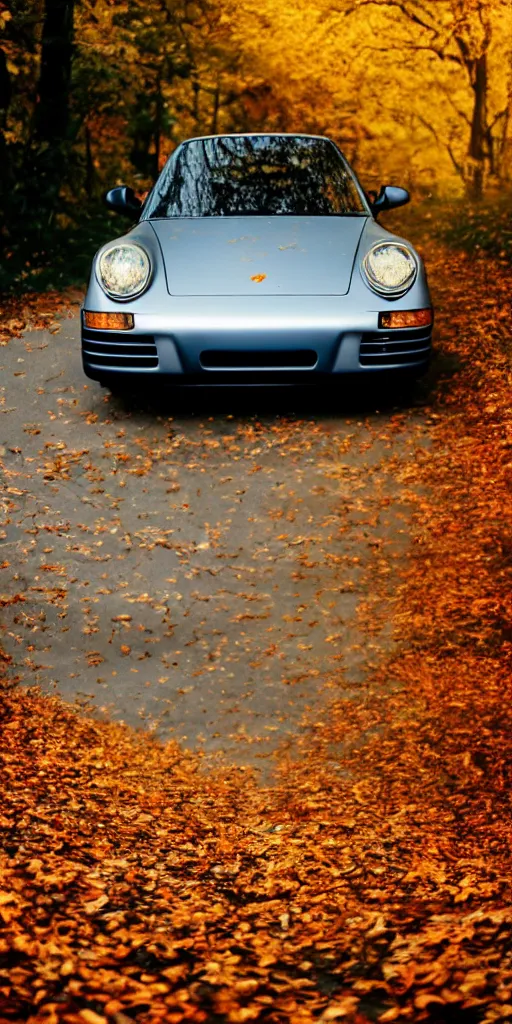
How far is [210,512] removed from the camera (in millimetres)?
6082

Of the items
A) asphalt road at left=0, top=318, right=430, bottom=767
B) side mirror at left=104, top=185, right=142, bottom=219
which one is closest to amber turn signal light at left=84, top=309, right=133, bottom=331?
asphalt road at left=0, top=318, right=430, bottom=767

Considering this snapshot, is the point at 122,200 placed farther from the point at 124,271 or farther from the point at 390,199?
the point at 390,199

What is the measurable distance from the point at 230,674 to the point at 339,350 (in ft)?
8.74

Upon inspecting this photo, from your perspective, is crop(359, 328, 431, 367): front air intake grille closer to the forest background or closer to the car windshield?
the car windshield

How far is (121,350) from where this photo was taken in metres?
6.85

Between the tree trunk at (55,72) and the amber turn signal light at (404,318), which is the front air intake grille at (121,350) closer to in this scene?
the amber turn signal light at (404,318)

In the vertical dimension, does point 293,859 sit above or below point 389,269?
below

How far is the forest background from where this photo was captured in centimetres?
1401

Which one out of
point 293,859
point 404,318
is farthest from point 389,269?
point 293,859

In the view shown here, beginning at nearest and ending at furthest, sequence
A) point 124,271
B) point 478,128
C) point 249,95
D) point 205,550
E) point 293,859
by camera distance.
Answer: point 293,859 → point 205,550 → point 124,271 → point 478,128 → point 249,95

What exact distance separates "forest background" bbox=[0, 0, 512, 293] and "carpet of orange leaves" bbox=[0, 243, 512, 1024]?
30.7 ft

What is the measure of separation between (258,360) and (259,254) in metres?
0.77

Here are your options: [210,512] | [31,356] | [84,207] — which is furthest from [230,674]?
[84,207]

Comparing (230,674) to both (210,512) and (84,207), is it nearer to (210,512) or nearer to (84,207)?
(210,512)
